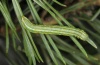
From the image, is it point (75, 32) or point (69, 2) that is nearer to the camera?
point (75, 32)

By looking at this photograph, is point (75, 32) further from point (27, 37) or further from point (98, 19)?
point (98, 19)

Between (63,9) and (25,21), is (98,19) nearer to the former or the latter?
(63,9)

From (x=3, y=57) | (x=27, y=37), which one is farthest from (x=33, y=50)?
(x=3, y=57)

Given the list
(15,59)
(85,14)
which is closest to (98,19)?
(85,14)

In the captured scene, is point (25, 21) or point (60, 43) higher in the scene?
point (25, 21)

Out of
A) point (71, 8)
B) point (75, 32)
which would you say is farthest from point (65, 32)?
point (71, 8)

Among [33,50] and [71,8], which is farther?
[71,8]

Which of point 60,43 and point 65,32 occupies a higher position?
point 65,32

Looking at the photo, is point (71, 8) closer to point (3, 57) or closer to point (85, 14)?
point (85, 14)
